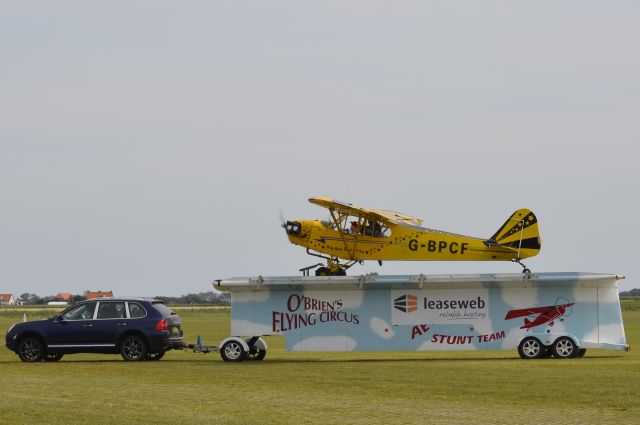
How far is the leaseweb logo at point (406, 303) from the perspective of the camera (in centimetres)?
2658

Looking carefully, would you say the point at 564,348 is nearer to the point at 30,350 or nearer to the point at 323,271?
the point at 323,271

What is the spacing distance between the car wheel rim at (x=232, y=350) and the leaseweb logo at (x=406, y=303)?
3920mm

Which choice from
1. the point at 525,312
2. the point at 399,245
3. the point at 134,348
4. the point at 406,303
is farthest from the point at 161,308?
the point at 525,312

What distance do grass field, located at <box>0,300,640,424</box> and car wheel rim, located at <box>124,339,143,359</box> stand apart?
693 millimetres

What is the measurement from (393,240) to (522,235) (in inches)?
138

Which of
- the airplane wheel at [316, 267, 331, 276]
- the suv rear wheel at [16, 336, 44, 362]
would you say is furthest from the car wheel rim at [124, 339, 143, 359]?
the airplane wheel at [316, 267, 331, 276]

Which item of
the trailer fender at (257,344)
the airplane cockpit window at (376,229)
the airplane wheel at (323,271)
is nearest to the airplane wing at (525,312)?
the airplane cockpit window at (376,229)

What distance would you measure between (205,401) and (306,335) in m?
9.73

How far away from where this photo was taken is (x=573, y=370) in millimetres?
22141

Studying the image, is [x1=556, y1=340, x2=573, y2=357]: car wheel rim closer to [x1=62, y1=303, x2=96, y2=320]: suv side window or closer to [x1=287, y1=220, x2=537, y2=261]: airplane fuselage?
[x1=287, y1=220, x2=537, y2=261]: airplane fuselage

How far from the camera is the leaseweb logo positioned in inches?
1046

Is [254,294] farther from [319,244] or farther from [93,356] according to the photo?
[93,356]

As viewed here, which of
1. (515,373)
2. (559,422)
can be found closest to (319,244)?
(515,373)

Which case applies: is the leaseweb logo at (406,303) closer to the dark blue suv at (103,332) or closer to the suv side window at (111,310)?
the dark blue suv at (103,332)
